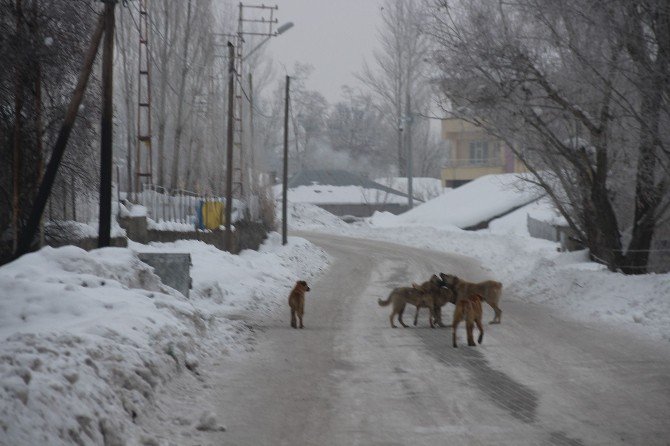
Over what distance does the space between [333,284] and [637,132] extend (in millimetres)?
9653

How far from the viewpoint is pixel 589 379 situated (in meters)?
10.2

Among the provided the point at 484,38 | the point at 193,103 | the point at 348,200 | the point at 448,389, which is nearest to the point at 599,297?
the point at 484,38

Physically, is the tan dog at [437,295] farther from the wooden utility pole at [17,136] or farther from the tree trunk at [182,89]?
the tree trunk at [182,89]

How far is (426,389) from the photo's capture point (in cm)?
952

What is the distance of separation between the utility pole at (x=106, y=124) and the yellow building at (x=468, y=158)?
201 ft

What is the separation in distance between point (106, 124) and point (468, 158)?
6627 centimetres

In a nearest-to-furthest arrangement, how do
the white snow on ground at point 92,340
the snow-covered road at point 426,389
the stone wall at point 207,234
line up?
1. the white snow on ground at point 92,340
2. the snow-covered road at point 426,389
3. the stone wall at point 207,234

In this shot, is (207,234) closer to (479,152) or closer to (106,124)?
(106,124)

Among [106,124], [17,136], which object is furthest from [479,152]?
[17,136]

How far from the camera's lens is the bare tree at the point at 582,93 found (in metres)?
17.9

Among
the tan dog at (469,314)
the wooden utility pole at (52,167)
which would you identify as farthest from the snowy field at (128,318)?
the tan dog at (469,314)

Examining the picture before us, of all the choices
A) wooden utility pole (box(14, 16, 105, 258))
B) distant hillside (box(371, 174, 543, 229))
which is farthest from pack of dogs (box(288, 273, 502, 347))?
distant hillside (box(371, 174, 543, 229))

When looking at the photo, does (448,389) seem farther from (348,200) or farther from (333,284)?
(348,200)

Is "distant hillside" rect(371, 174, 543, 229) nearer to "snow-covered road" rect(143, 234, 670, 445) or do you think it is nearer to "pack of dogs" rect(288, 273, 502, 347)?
"pack of dogs" rect(288, 273, 502, 347)
